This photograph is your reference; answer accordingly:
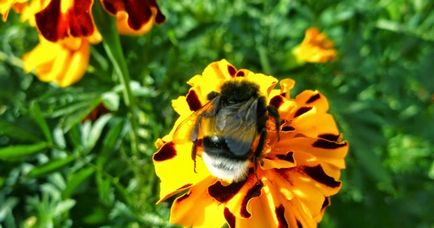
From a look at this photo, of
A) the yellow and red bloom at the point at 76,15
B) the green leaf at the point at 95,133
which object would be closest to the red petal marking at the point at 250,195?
the yellow and red bloom at the point at 76,15

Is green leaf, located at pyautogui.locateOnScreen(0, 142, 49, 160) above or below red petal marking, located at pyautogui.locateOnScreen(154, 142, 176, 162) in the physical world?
below

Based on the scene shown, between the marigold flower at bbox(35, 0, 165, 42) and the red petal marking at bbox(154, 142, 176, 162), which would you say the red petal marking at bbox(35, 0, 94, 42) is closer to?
the marigold flower at bbox(35, 0, 165, 42)

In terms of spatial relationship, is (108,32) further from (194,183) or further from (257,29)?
(257,29)

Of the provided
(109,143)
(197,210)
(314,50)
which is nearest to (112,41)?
(109,143)

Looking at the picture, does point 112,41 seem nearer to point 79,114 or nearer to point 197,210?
point 79,114

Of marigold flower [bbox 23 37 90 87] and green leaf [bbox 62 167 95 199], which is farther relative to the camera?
marigold flower [bbox 23 37 90 87]

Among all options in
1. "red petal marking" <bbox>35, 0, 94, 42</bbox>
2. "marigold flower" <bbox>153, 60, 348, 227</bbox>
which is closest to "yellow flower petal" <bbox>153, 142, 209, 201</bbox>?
"marigold flower" <bbox>153, 60, 348, 227</bbox>
